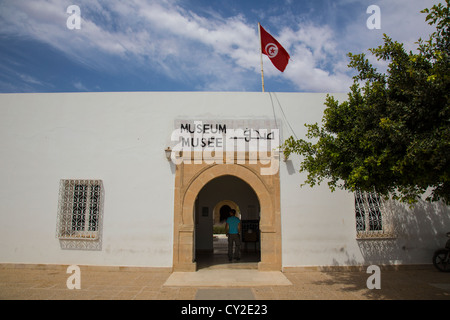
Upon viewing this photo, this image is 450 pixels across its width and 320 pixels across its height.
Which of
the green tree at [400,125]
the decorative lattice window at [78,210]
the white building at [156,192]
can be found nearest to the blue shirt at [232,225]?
the white building at [156,192]

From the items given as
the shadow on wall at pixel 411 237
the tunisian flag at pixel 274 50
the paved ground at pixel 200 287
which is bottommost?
the paved ground at pixel 200 287

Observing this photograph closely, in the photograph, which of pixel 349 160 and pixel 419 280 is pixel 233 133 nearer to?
pixel 349 160

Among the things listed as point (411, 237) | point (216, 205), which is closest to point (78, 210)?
point (216, 205)

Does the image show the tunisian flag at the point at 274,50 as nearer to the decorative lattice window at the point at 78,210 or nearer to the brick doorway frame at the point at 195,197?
the brick doorway frame at the point at 195,197

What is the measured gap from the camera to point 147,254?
7.42 meters

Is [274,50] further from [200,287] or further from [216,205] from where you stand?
[200,287]

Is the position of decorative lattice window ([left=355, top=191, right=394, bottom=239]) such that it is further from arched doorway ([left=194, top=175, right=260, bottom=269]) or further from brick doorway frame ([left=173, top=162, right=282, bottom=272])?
arched doorway ([left=194, top=175, right=260, bottom=269])

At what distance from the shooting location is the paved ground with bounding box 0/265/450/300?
224 inches

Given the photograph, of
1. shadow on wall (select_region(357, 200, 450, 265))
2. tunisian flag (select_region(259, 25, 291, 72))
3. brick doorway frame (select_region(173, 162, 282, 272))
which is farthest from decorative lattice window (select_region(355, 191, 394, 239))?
tunisian flag (select_region(259, 25, 291, 72))

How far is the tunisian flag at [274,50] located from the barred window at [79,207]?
5459 mm

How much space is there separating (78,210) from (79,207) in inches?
3.3

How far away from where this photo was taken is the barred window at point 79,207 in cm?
764
